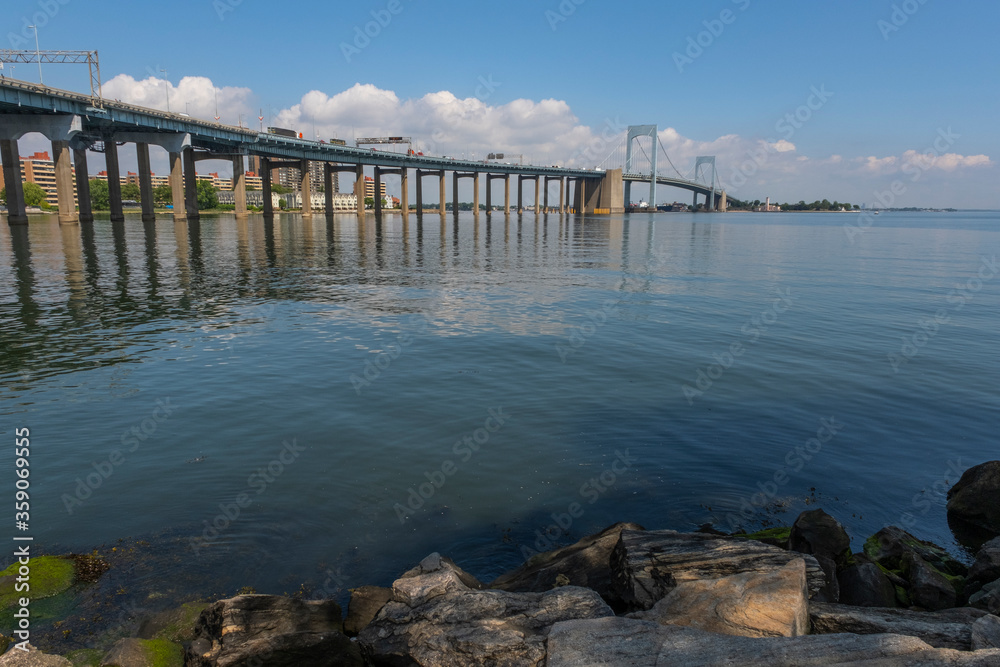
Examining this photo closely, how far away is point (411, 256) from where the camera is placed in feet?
172

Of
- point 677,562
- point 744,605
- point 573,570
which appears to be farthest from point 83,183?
point 744,605

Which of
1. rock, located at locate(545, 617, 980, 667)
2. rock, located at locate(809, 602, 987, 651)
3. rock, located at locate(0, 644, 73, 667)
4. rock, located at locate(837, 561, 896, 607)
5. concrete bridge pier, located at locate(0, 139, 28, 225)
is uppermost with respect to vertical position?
concrete bridge pier, located at locate(0, 139, 28, 225)

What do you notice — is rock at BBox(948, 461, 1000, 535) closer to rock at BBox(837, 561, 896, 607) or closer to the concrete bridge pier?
rock at BBox(837, 561, 896, 607)

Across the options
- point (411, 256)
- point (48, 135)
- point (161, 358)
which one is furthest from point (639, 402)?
point (48, 135)

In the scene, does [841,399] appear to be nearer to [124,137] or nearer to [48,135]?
[48,135]

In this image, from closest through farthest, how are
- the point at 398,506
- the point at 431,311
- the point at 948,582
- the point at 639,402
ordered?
the point at 948,582, the point at 398,506, the point at 639,402, the point at 431,311

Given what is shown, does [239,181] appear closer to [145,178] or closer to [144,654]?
[145,178]

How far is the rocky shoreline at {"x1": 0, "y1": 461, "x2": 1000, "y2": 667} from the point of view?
4.81 m

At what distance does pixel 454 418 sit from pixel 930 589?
850cm

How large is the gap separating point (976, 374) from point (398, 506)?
16974 mm

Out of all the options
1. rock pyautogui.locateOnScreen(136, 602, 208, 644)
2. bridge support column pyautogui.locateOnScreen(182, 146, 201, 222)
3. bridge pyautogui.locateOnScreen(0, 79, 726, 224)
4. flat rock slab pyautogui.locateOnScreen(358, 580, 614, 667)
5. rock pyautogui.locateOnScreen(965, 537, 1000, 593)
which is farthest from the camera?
bridge support column pyautogui.locateOnScreen(182, 146, 201, 222)

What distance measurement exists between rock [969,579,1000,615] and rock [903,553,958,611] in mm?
211

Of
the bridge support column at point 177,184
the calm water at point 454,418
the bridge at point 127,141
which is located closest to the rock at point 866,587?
the calm water at point 454,418

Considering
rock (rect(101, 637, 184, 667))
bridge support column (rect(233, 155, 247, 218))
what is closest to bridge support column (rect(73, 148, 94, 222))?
bridge support column (rect(233, 155, 247, 218))
